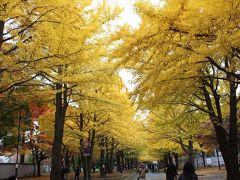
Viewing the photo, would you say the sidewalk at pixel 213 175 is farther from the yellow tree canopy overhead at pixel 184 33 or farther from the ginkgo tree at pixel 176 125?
the yellow tree canopy overhead at pixel 184 33

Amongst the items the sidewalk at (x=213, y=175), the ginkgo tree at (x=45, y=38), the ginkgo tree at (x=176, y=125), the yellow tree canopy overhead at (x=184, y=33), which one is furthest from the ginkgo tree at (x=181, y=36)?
the sidewalk at (x=213, y=175)

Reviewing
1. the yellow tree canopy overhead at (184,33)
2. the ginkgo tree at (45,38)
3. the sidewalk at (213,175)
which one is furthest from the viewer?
the sidewalk at (213,175)

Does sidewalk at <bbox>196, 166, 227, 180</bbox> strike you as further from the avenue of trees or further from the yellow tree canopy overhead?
the yellow tree canopy overhead

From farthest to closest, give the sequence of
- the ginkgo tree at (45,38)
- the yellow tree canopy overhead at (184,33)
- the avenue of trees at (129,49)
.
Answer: the ginkgo tree at (45,38), the avenue of trees at (129,49), the yellow tree canopy overhead at (184,33)

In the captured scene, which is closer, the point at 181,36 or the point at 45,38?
the point at 181,36

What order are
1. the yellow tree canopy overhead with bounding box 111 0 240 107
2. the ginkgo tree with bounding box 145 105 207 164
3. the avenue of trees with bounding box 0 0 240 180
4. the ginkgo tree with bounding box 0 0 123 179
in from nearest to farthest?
1. the yellow tree canopy overhead with bounding box 111 0 240 107
2. the avenue of trees with bounding box 0 0 240 180
3. the ginkgo tree with bounding box 0 0 123 179
4. the ginkgo tree with bounding box 145 105 207 164

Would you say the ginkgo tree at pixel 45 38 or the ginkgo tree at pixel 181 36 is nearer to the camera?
the ginkgo tree at pixel 181 36

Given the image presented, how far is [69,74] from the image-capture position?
10.5m

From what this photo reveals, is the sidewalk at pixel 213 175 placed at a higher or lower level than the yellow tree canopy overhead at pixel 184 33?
lower

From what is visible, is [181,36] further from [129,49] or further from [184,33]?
[129,49]

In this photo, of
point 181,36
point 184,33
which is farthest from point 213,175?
point 184,33

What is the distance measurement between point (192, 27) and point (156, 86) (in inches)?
101

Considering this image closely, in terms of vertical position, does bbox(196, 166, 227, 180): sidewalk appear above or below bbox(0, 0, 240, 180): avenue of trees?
below

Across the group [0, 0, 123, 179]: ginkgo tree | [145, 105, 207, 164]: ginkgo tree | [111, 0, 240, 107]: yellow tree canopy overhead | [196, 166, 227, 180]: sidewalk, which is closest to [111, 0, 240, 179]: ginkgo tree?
[111, 0, 240, 107]: yellow tree canopy overhead
